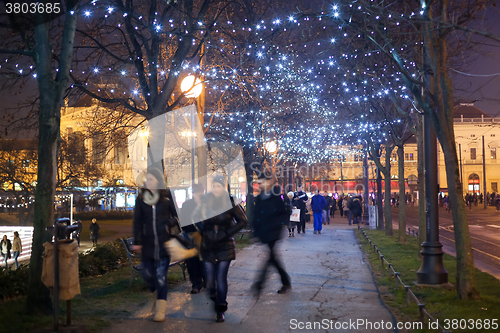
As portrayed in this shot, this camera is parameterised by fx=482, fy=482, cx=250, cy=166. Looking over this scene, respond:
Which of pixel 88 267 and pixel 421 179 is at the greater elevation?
pixel 421 179

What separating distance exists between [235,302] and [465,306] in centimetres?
328

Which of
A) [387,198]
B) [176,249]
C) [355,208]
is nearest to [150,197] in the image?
[176,249]

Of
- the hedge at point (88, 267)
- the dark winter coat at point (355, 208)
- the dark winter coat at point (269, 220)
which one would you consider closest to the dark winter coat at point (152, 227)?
the dark winter coat at point (269, 220)

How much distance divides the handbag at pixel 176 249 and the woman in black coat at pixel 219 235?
0.31m

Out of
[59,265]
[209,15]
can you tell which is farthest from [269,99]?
[59,265]

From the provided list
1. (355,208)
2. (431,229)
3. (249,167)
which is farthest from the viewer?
(355,208)

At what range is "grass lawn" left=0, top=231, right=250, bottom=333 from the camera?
5887 millimetres

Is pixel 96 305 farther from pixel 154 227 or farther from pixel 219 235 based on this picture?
pixel 219 235

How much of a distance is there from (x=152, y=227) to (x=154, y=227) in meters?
0.03

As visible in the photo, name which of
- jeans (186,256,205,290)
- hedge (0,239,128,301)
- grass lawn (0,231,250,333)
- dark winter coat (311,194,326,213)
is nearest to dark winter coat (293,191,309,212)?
dark winter coat (311,194,326,213)

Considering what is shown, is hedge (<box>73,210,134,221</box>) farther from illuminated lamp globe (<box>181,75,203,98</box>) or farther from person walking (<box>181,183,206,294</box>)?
person walking (<box>181,183,206,294</box>)

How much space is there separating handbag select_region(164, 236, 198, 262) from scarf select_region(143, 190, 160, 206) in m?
0.54

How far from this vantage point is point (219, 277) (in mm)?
6254

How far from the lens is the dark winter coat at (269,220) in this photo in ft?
25.8
